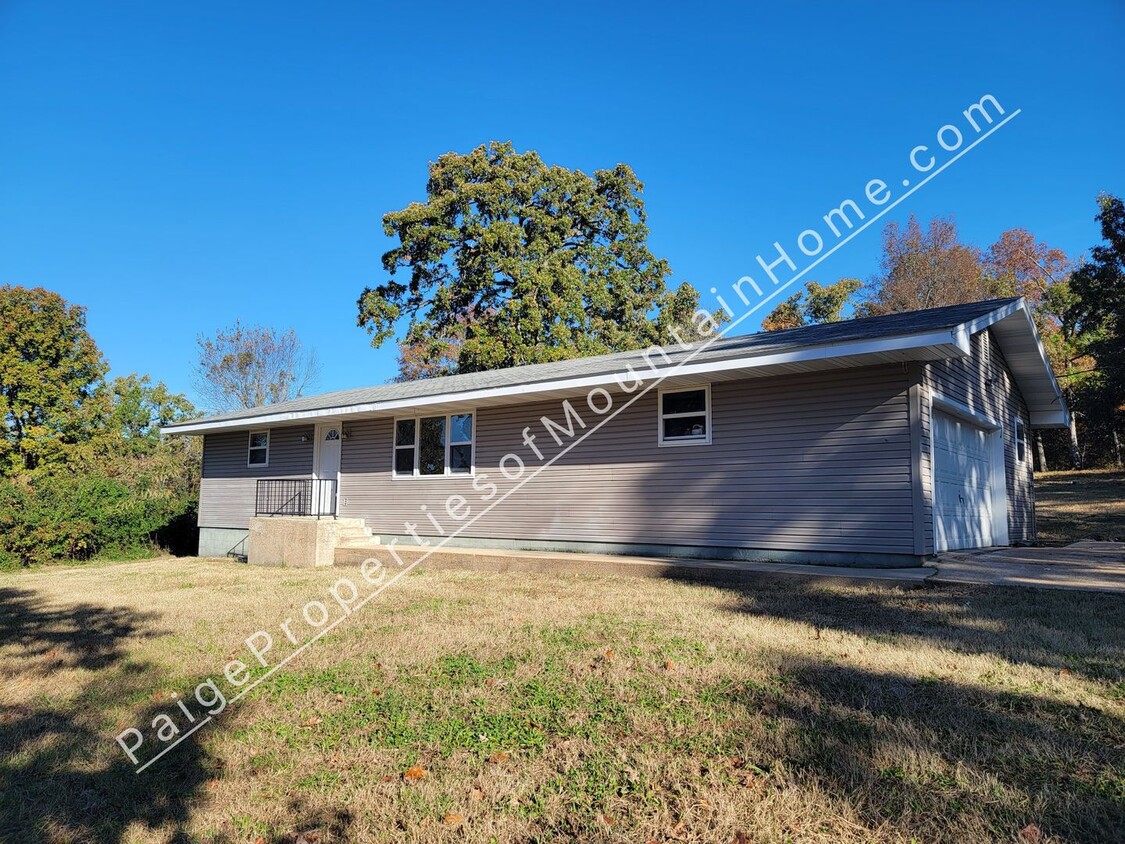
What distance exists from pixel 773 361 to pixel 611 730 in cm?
588

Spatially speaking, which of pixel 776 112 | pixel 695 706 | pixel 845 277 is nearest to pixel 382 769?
pixel 695 706

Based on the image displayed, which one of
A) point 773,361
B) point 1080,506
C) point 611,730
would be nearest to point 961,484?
point 773,361

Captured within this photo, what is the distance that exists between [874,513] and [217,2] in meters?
13.4

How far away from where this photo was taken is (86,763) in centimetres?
329

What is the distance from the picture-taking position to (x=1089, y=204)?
21594mm

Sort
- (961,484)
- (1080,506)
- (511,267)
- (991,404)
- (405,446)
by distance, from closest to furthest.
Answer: (961,484), (991,404), (405,446), (1080,506), (511,267)

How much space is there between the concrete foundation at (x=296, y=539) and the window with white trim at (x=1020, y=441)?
14.0 metres

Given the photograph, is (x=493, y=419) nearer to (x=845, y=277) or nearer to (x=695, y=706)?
(x=695, y=706)

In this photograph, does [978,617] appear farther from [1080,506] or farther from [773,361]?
[1080,506]

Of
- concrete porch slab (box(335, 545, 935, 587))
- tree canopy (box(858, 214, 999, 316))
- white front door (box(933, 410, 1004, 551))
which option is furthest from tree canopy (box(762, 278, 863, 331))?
concrete porch slab (box(335, 545, 935, 587))

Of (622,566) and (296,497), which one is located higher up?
(296,497)

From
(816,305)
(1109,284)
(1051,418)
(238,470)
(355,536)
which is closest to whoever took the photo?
(355,536)

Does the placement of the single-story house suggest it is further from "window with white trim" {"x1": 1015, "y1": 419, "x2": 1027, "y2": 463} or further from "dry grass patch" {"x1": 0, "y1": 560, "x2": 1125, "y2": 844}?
"dry grass patch" {"x1": 0, "y1": 560, "x2": 1125, "y2": 844}

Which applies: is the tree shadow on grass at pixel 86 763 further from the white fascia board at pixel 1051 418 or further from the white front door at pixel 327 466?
the white fascia board at pixel 1051 418
